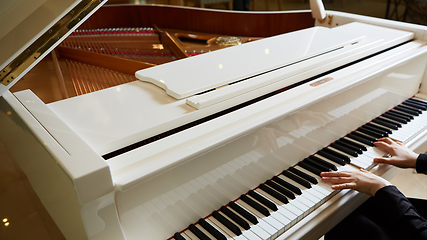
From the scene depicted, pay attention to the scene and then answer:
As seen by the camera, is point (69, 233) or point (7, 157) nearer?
point (69, 233)

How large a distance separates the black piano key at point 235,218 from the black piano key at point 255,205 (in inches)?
4.1

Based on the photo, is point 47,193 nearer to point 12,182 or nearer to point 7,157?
point 12,182

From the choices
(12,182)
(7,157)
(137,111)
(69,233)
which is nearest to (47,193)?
(69,233)

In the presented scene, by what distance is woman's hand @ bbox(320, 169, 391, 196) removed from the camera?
5.34ft

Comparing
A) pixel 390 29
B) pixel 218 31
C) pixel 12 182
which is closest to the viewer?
pixel 12 182

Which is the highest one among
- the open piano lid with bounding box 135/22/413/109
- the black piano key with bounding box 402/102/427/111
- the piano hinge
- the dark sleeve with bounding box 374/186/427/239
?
the piano hinge

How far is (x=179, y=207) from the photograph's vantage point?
4.35ft

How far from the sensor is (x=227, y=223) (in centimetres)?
142

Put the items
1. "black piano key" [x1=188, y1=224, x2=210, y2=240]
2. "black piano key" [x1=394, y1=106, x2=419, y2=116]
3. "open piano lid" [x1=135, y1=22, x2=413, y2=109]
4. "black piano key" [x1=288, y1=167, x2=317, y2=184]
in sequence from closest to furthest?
1. "black piano key" [x1=188, y1=224, x2=210, y2=240]
2. "open piano lid" [x1=135, y1=22, x2=413, y2=109]
3. "black piano key" [x1=288, y1=167, x2=317, y2=184]
4. "black piano key" [x1=394, y1=106, x2=419, y2=116]

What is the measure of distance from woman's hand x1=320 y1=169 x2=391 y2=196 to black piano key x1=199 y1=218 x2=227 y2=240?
65 centimetres

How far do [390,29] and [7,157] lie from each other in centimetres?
304

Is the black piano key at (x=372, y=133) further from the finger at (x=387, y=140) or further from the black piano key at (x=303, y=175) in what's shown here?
the black piano key at (x=303, y=175)

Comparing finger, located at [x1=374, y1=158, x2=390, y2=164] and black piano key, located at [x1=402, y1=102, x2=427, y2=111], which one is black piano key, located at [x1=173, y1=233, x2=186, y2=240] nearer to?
finger, located at [x1=374, y1=158, x2=390, y2=164]

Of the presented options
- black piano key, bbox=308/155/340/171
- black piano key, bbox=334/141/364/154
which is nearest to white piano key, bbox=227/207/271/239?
black piano key, bbox=308/155/340/171
